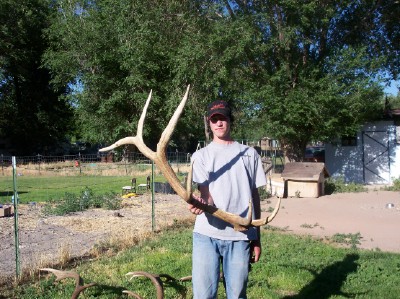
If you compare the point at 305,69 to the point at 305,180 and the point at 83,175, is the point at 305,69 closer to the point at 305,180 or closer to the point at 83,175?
the point at 305,180

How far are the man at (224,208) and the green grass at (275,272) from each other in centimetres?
126

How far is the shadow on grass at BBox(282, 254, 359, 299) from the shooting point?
5155 millimetres

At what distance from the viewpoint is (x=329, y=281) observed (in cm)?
561

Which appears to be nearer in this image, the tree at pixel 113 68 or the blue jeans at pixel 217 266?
the blue jeans at pixel 217 266

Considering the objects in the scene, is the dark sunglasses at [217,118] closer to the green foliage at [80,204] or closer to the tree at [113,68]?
the green foliage at [80,204]

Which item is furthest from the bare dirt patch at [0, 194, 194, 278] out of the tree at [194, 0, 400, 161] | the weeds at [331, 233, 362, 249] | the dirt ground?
the tree at [194, 0, 400, 161]

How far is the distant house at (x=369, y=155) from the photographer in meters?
20.0

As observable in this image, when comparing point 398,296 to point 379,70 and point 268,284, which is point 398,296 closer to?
point 268,284

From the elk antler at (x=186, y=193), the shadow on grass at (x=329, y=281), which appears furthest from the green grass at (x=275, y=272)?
the elk antler at (x=186, y=193)

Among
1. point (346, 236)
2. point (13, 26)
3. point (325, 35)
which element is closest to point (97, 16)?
point (13, 26)

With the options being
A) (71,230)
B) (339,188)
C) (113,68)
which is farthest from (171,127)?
(113,68)

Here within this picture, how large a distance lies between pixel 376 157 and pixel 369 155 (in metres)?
0.32

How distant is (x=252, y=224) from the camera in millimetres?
3262

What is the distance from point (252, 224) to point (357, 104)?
1581 cm
